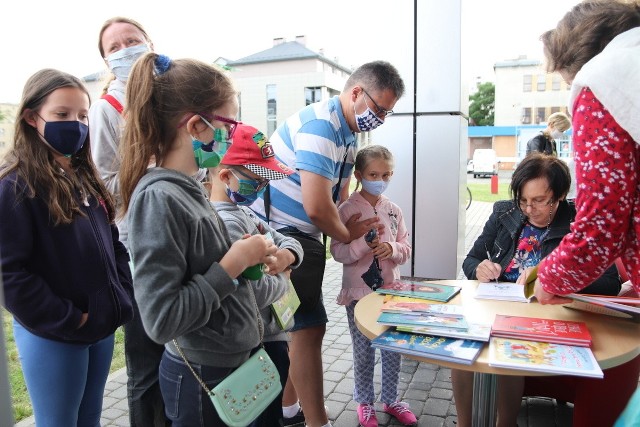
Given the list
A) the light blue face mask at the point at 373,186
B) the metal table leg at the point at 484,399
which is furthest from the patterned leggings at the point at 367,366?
the metal table leg at the point at 484,399

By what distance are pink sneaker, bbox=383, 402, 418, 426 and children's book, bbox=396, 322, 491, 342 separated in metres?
1.29

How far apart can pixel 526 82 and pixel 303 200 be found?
54004 mm

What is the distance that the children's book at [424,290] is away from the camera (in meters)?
2.20

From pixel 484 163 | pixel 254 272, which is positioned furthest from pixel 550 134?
pixel 484 163

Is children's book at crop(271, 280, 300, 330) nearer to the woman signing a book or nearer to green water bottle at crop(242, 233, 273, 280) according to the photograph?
green water bottle at crop(242, 233, 273, 280)

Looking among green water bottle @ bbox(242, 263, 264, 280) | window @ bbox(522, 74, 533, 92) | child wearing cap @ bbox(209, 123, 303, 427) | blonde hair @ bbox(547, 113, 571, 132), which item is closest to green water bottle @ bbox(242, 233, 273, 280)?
green water bottle @ bbox(242, 263, 264, 280)

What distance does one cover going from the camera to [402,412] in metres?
2.83

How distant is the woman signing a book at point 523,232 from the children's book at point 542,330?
52 centimetres

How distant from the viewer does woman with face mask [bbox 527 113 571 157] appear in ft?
21.0

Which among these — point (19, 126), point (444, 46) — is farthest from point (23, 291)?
point (444, 46)

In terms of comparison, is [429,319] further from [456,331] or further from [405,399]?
[405,399]

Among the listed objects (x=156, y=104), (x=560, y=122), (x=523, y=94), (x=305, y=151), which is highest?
(x=523, y=94)

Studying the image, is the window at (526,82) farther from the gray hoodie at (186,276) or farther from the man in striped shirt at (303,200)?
the gray hoodie at (186,276)

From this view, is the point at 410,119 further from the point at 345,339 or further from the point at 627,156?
the point at 627,156
